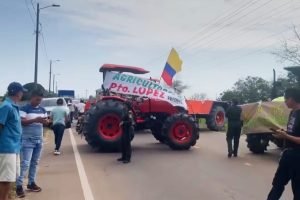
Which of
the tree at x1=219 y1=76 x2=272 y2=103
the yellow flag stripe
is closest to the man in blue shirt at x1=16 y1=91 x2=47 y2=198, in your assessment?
the yellow flag stripe

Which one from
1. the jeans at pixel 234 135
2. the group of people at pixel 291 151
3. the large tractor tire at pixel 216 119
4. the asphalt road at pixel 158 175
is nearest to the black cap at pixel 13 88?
the asphalt road at pixel 158 175

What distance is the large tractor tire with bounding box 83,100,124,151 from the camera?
1380 centimetres

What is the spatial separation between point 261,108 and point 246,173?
3.14m

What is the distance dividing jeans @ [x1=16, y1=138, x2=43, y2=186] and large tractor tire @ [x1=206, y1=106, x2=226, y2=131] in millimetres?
15475

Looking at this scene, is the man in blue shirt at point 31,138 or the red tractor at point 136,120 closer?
the man in blue shirt at point 31,138

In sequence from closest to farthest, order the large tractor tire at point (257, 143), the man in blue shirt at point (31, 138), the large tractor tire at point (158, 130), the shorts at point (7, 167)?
the shorts at point (7, 167) < the man in blue shirt at point (31, 138) < the large tractor tire at point (257, 143) < the large tractor tire at point (158, 130)

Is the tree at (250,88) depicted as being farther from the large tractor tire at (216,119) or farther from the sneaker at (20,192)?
the sneaker at (20,192)

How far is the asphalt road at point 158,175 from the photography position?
8203mm

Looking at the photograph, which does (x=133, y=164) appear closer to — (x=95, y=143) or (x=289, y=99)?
(x=95, y=143)

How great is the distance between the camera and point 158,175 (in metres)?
10.1

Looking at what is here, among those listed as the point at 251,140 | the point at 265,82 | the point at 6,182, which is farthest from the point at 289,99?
the point at 265,82

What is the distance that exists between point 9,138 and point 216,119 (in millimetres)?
18004

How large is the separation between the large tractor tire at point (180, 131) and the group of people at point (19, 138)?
20.0 feet

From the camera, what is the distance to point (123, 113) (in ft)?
45.8
